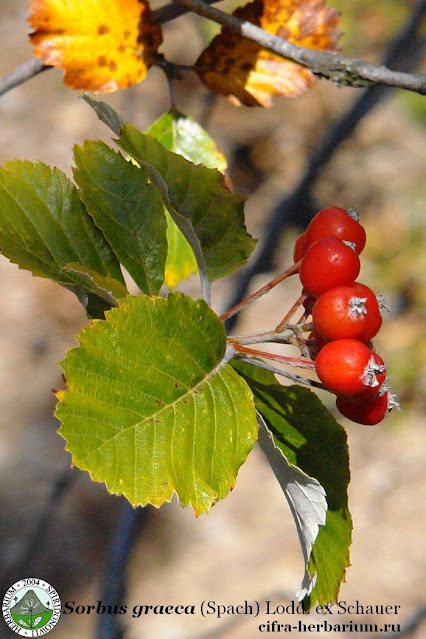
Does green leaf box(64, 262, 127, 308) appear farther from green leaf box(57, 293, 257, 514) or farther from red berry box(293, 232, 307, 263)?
red berry box(293, 232, 307, 263)

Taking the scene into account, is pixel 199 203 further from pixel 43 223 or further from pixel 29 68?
pixel 29 68

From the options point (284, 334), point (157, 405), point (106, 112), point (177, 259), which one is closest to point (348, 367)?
point (284, 334)

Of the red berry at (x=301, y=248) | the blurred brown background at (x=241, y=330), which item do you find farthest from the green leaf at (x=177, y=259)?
the blurred brown background at (x=241, y=330)

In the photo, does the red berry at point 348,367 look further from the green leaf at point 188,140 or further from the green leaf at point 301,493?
the green leaf at point 188,140

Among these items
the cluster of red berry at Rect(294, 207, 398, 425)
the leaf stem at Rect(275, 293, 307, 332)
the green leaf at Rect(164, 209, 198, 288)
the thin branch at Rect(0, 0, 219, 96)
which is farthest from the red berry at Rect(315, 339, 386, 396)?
the thin branch at Rect(0, 0, 219, 96)

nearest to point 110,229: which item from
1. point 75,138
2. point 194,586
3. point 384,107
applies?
point 194,586
